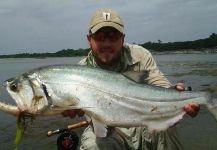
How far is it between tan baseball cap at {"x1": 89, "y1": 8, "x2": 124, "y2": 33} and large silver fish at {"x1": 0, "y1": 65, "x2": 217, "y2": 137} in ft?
3.78

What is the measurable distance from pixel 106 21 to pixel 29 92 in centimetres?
174

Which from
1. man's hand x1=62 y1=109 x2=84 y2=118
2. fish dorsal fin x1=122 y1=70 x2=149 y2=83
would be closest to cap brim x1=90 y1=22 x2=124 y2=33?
fish dorsal fin x1=122 y1=70 x2=149 y2=83

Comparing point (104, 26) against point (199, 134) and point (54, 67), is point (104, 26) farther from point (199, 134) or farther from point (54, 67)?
point (199, 134)

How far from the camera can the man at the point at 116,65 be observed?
5754 mm

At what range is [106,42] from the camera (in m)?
5.79

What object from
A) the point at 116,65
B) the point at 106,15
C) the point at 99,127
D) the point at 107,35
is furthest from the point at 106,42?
the point at 99,127

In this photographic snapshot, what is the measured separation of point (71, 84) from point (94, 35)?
135 cm

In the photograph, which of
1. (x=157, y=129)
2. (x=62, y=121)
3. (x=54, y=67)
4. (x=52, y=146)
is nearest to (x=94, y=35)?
(x=54, y=67)

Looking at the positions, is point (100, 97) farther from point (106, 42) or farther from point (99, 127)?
point (106, 42)

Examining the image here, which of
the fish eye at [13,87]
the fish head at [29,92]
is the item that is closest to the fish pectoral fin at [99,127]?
the fish head at [29,92]

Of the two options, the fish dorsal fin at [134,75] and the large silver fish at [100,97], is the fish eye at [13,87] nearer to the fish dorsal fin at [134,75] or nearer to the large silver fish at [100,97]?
the large silver fish at [100,97]

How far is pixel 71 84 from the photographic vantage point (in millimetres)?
4738

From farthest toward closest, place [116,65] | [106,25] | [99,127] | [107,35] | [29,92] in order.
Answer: [116,65]
[107,35]
[106,25]
[99,127]
[29,92]

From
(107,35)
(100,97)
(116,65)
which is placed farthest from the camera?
(116,65)
